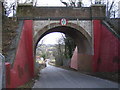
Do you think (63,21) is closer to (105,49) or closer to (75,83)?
(105,49)

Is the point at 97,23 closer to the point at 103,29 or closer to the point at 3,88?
the point at 103,29

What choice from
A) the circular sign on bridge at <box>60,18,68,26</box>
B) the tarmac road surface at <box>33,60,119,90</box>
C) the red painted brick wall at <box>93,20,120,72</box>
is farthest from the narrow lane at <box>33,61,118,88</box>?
the circular sign on bridge at <box>60,18,68,26</box>

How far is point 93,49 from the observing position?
2283 centimetres

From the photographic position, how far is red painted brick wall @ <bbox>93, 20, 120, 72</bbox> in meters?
18.4

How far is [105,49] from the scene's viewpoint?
21.0m

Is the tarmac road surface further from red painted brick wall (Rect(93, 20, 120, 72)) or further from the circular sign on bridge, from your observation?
the circular sign on bridge

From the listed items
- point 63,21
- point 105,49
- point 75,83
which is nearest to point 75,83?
point 75,83

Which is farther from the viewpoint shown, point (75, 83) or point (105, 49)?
point (105, 49)

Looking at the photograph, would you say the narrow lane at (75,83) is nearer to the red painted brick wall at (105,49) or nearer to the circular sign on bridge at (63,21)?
the red painted brick wall at (105,49)

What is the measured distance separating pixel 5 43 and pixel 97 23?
10.3m

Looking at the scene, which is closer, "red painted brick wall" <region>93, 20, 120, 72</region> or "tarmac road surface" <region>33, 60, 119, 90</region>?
"tarmac road surface" <region>33, 60, 119, 90</region>

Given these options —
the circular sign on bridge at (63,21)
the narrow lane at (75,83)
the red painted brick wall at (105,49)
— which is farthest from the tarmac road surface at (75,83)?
the circular sign on bridge at (63,21)

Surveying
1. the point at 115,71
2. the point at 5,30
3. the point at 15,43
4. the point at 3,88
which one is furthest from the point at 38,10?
the point at 3,88

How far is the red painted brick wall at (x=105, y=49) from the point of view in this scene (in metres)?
18.4
